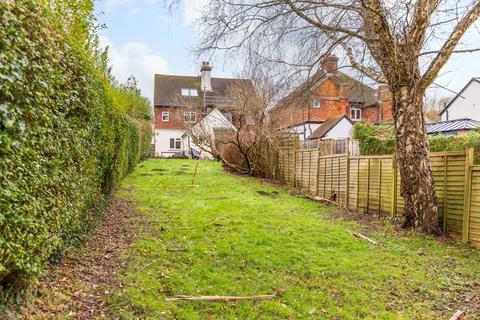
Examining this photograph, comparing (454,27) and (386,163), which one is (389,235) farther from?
(454,27)

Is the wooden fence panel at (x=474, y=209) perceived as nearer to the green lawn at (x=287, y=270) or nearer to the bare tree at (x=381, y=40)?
the green lawn at (x=287, y=270)

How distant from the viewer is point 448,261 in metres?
5.67

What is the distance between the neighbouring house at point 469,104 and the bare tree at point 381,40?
1611 centimetres

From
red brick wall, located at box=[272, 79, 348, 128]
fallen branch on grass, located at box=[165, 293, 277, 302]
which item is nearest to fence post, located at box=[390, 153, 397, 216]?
red brick wall, located at box=[272, 79, 348, 128]

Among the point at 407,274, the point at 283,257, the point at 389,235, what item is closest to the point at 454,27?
the point at 389,235

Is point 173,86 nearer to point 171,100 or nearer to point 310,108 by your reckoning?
point 171,100

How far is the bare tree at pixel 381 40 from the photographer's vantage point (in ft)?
21.2

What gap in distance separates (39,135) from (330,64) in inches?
251

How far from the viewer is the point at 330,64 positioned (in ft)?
25.7

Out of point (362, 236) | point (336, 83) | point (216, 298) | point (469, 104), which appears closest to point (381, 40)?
point (336, 83)

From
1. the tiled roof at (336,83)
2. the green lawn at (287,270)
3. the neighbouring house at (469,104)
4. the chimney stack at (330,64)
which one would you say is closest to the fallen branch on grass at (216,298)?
the green lawn at (287,270)

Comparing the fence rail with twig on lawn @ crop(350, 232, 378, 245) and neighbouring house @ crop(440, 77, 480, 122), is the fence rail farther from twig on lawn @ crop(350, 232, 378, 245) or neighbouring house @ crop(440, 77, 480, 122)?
neighbouring house @ crop(440, 77, 480, 122)

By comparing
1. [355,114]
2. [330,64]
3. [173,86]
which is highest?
[173,86]

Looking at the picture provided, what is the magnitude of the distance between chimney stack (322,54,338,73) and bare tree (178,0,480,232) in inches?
5.7
